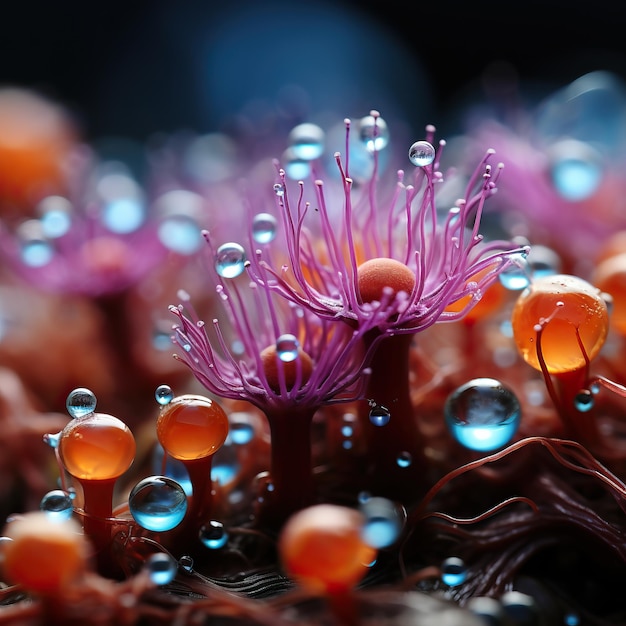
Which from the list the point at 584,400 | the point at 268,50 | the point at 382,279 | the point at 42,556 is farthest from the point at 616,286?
the point at 268,50

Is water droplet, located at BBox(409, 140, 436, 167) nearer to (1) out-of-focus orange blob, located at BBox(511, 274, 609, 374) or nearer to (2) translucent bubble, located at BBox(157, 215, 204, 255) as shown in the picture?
(1) out-of-focus orange blob, located at BBox(511, 274, 609, 374)

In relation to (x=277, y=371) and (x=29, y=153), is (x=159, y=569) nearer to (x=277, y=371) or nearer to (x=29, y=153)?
(x=277, y=371)

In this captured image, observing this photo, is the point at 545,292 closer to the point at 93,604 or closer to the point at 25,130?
the point at 93,604

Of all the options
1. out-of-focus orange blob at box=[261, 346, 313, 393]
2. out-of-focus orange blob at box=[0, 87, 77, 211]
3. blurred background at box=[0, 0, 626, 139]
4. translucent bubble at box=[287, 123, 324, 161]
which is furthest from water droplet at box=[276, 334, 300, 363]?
blurred background at box=[0, 0, 626, 139]

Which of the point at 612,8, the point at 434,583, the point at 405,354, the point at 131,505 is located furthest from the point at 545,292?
the point at 612,8

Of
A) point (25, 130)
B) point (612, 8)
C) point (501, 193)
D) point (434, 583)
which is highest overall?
point (612, 8)

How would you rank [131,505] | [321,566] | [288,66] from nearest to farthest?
1. [321,566]
2. [131,505]
3. [288,66]

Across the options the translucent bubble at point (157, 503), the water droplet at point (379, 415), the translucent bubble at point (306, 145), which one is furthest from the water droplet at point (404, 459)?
the translucent bubble at point (306, 145)
